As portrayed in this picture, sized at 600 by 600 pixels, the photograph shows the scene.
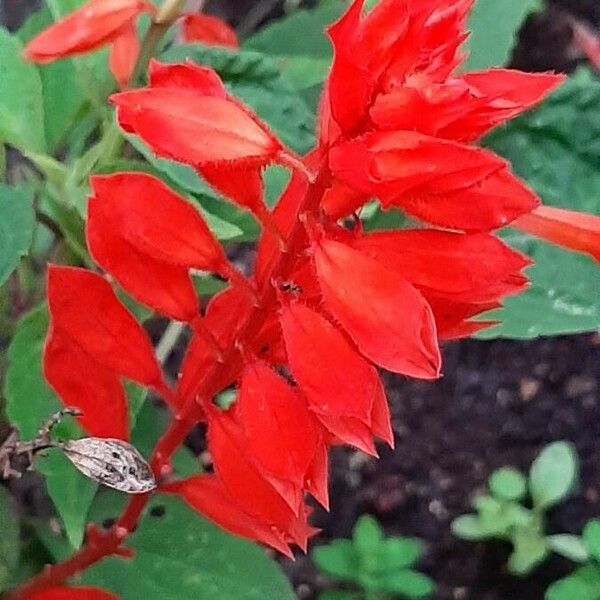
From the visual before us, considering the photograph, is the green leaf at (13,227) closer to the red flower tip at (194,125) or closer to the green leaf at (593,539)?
the red flower tip at (194,125)

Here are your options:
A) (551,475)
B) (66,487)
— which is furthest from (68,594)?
(551,475)

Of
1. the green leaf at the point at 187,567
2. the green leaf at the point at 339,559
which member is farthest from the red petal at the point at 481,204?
the green leaf at the point at 339,559

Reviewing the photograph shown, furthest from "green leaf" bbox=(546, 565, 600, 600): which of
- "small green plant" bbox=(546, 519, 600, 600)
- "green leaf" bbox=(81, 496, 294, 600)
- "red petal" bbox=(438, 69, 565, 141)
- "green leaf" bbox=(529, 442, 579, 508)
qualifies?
"red petal" bbox=(438, 69, 565, 141)

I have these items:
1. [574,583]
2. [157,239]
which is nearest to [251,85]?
[157,239]

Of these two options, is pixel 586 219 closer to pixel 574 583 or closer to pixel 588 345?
pixel 574 583

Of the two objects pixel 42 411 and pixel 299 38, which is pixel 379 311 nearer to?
pixel 42 411

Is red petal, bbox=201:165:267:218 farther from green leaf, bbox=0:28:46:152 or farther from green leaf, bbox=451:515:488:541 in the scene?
green leaf, bbox=451:515:488:541
